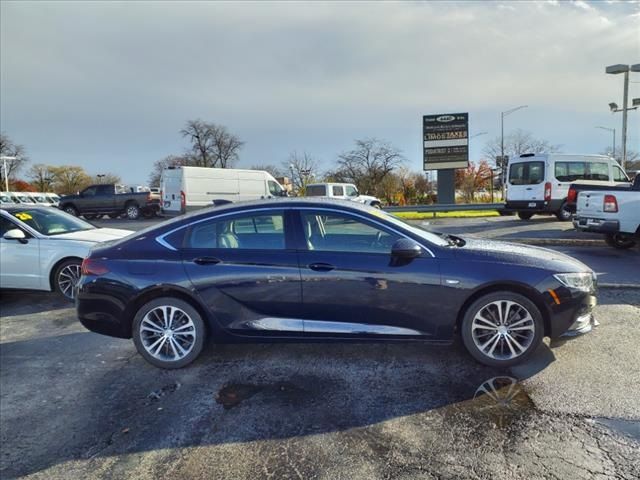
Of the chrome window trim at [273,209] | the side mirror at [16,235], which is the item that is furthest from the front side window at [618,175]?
the side mirror at [16,235]

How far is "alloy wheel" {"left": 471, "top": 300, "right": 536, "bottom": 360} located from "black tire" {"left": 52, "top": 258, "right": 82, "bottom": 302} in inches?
225

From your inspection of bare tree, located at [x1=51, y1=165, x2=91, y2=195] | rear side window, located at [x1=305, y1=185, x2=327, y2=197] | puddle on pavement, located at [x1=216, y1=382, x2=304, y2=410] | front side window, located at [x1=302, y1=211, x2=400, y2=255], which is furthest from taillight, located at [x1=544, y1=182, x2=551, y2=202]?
bare tree, located at [x1=51, y1=165, x2=91, y2=195]

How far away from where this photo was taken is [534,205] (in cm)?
1436

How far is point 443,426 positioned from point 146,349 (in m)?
2.69

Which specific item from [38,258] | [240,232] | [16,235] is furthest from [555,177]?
[16,235]

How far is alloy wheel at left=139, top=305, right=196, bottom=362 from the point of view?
3676mm

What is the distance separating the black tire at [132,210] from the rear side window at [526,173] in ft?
61.2

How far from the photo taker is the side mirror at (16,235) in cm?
591

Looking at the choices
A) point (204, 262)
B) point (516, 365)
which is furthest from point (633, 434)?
point (204, 262)

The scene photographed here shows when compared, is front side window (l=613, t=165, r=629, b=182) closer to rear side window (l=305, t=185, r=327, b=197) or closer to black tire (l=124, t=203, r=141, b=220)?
rear side window (l=305, t=185, r=327, b=197)

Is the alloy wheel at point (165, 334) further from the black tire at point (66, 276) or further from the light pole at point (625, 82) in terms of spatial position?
the light pole at point (625, 82)

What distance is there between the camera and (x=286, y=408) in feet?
9.77

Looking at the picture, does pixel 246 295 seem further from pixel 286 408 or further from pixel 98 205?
pixel 98 205

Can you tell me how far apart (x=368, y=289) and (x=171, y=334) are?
190cm
